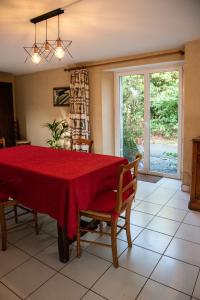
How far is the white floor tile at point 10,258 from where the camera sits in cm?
202

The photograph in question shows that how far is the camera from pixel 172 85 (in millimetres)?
4168

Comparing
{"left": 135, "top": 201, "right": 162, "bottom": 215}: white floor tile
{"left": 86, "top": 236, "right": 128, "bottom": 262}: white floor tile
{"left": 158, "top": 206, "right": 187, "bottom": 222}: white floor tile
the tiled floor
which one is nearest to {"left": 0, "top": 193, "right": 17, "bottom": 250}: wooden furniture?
the tiled floor

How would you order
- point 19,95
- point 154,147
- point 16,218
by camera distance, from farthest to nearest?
point 19,95
point 154,147
point 16,218

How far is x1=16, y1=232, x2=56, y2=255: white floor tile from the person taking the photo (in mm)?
2277

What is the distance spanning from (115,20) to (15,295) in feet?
9.06

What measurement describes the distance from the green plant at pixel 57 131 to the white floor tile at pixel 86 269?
11.3 feet

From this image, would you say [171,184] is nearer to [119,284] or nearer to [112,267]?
[112,267]

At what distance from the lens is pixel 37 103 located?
5934 mm

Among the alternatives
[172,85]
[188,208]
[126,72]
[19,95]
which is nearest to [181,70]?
[172,85]

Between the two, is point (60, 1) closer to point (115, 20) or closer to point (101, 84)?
point (115, 20)

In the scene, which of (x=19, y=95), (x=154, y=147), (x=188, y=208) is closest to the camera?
(x=188, y=208)

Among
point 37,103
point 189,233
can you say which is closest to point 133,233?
point 189,233

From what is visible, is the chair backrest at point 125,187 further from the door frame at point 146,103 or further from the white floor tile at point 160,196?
the door frame at point 146,103

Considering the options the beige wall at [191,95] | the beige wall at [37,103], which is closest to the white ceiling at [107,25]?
the beige wall at [191,95]
